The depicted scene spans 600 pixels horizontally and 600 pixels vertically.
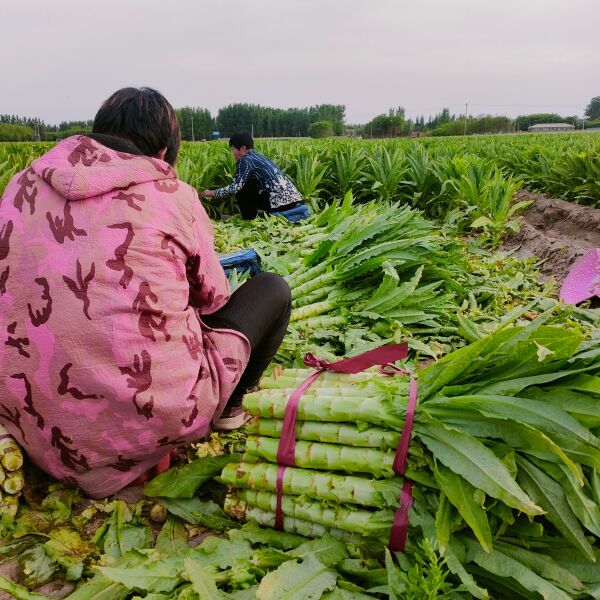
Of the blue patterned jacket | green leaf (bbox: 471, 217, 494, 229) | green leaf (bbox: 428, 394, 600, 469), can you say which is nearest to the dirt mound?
green leaf (bbox: 471, 217, 494, 229)

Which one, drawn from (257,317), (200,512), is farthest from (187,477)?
(257,317)

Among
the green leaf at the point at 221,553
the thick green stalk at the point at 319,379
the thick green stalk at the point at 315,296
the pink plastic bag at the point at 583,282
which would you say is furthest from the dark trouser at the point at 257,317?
the pink plastic bag at the point at 583,282

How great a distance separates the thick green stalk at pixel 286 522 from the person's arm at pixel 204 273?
659mm

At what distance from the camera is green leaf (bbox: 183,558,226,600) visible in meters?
1.32

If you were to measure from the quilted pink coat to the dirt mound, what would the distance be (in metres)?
3.75

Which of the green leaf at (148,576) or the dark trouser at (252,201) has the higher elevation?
the dark trouser at (252,201)

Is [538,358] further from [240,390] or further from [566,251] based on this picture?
[566,251]

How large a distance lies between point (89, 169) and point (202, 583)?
1.12 metres

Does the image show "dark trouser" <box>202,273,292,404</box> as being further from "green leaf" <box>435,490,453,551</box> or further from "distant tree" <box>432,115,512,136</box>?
"distant tree" <box>432,115,512,136</box>

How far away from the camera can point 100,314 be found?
1.55m

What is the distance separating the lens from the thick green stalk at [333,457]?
157 cm

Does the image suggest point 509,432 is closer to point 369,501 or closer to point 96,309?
point 369,501

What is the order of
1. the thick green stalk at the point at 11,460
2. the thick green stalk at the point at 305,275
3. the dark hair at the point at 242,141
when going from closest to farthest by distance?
the thick green stalk at the point at 11,460
the thick green stalk at the point at 305,275
the dark hair at the point at 242,141

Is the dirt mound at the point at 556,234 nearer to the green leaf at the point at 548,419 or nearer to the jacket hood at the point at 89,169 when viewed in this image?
the green leaf at the point at 548,419
